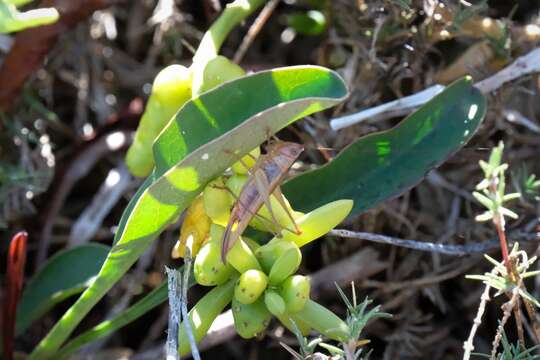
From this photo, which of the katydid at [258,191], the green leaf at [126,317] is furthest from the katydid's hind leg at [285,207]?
the green leaf at [126,317]

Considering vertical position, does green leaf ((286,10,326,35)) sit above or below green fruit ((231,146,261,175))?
below

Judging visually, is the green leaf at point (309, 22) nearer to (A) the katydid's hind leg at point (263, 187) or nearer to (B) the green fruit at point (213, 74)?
(B) the green fruit at point (213, 74)

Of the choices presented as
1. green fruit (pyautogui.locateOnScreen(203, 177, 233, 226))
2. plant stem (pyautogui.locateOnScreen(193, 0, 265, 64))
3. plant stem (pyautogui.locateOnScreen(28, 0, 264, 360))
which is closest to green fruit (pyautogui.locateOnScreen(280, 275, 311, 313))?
green fruit (pyautogui.locateOnScreen(203, 177, 233, 226))

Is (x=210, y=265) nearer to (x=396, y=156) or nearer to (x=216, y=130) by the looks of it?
(x=216, y=130)

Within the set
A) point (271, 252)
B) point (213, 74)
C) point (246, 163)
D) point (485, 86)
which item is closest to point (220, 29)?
point (213, 74)

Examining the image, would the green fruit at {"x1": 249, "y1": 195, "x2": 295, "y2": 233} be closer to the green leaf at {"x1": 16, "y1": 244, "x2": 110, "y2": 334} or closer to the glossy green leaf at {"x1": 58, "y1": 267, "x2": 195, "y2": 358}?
the glossy green leaf at {"x1": 58, "y1": 267, "x2": 195, "y2": 358}
